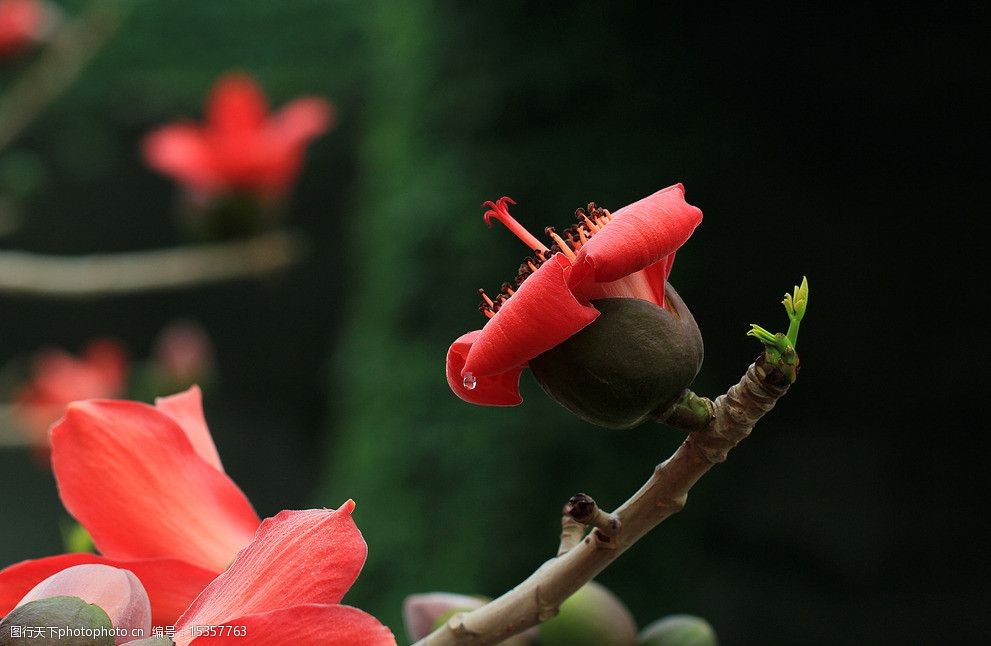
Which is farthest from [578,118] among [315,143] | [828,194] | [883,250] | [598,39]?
[315,143]

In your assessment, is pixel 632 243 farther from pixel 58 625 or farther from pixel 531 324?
pixel 58 625

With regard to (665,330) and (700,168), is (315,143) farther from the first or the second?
(665,330)

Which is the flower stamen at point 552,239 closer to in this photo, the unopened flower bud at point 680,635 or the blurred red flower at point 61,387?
the unopened flower bud at point 680,635

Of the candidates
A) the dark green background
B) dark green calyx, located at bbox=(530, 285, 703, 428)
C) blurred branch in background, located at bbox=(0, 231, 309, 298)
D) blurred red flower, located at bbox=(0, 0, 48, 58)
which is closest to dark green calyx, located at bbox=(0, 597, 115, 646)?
dark green calyx, located at bbox=(530, 285, 703, 428)

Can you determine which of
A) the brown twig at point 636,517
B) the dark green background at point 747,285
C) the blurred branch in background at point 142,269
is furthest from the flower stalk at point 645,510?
the dark green background at point 747,285

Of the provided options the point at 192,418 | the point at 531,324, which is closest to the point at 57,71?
the point at 192,418

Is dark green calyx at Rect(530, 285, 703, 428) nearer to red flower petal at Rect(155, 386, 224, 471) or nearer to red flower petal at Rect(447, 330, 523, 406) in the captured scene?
red flower petal at Rect(447, 330, 523, 406)
